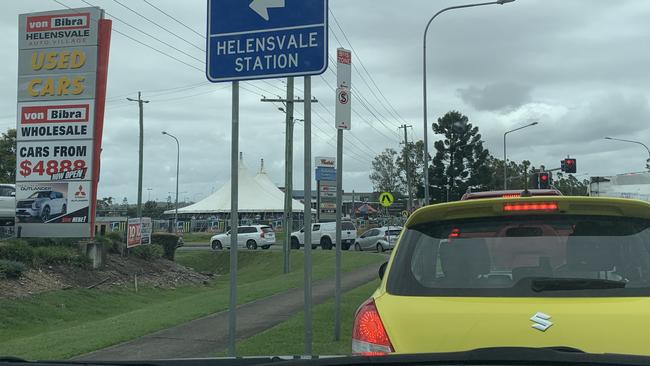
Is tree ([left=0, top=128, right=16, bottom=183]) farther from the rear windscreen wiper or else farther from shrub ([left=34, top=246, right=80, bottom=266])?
the rear windscreen wiper

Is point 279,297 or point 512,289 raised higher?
point 512,289

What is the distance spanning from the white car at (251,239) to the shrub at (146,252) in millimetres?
14686

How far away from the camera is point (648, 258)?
127 inches

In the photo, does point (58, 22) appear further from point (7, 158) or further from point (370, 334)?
point (7, 158)

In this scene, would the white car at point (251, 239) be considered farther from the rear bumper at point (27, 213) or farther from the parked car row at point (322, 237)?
the rear bumper at point (27, 213)

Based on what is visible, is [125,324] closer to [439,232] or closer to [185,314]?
[185,314]

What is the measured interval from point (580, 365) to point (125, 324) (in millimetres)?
10111

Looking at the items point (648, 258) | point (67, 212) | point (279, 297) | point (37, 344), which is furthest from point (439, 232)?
point (67, 212)

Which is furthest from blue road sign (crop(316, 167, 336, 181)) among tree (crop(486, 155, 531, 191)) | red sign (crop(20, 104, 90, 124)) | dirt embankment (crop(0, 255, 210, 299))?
tree (crop(486, 155, 531, 191))

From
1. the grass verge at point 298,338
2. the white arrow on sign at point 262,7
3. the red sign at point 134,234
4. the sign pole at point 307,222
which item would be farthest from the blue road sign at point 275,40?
the red sign at point 134,234

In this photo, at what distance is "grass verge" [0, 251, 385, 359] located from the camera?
956cm

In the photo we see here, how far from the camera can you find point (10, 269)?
1700cm

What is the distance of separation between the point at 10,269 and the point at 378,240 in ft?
75.6

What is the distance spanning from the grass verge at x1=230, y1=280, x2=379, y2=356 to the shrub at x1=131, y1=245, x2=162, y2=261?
14830mm
